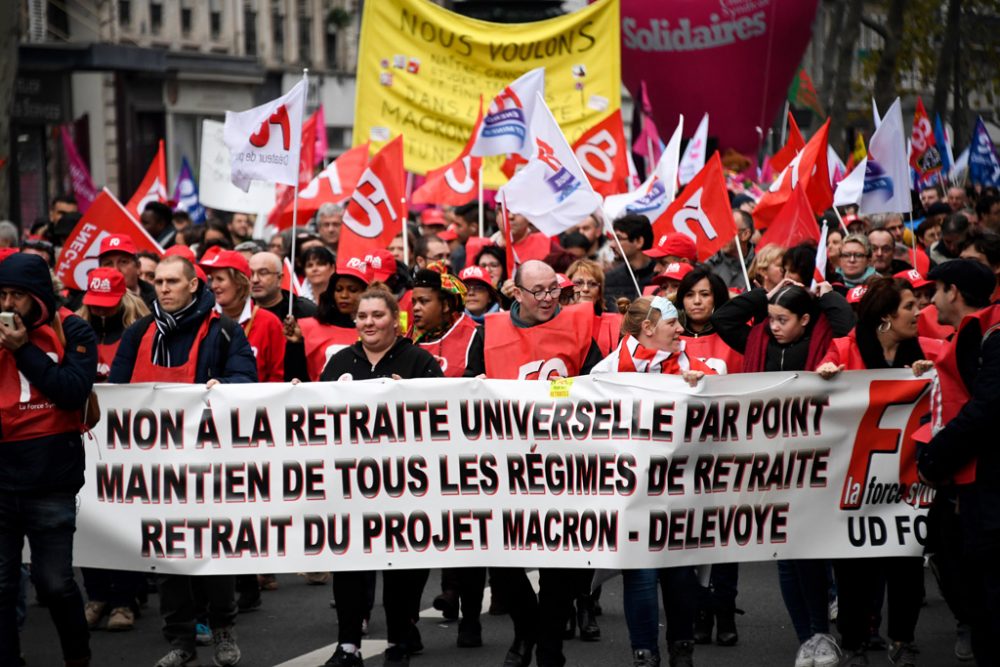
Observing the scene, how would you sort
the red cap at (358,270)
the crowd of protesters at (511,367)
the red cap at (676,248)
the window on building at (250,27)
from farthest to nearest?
the window on building at (250,27), the red cap at (676,248), the red cap at (358,270), the crowd of protesters at (511,367)

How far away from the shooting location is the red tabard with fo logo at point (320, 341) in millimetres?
9625

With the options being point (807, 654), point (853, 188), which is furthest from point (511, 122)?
point (807, 654)

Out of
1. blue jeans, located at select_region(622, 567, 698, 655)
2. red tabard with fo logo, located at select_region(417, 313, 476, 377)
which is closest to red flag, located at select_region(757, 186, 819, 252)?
red tabard with fo logo, located at select_region(417, 313, 476, 377)

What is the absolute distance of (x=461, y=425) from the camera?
7598 millimetres

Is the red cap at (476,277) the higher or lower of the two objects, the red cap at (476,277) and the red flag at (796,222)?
the lower

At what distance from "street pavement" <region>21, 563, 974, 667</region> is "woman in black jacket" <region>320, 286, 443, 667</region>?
0.58m

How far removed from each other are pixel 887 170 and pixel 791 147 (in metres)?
4.35

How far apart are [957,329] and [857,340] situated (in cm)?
115

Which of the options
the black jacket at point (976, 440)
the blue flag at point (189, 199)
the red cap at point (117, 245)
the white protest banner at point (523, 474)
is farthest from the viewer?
the blue flag at point (189, 199)

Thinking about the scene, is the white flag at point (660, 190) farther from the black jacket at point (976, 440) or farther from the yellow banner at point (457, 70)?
the black jacket at point (976, 440)

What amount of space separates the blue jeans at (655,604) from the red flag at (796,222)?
4520mm

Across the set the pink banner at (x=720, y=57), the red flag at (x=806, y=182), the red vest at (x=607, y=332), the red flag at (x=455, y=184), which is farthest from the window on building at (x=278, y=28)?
the red vest at (x=607, y=332)

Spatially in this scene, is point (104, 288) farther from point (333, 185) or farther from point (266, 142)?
point (333, 185)

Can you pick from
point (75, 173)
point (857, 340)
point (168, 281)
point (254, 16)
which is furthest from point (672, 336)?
point (254, 16)
